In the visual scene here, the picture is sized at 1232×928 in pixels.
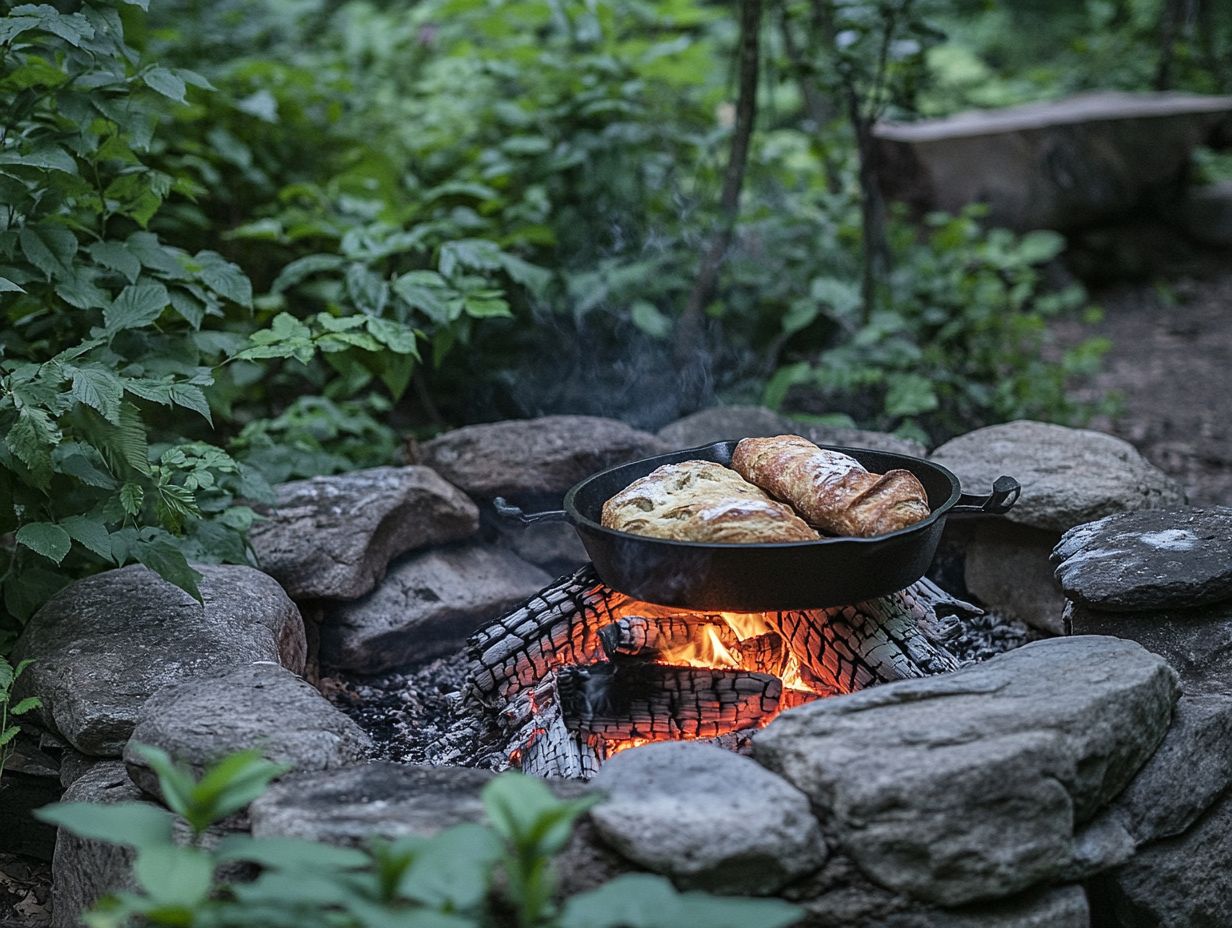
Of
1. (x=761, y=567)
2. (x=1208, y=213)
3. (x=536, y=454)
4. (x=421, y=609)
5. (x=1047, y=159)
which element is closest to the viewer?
(x=761, y=567)

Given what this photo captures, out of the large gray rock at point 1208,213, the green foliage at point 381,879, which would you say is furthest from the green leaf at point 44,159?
the large gray rock at point 1208,213

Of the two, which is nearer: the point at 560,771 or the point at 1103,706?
the point at 1103,706

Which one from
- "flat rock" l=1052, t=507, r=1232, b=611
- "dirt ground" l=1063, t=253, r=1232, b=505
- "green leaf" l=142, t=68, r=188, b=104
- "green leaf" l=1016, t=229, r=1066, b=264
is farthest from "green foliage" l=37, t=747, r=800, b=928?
"green leaf" l=1016, t=229, r=1066, b=264

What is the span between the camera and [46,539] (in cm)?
242

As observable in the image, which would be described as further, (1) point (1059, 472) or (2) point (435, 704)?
(1) point (1059, 472)

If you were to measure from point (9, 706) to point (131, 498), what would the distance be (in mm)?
580

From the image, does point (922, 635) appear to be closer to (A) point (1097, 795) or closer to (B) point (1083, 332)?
(A) point (1097, 795)

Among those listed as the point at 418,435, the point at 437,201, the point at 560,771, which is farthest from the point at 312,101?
the point at 560,771

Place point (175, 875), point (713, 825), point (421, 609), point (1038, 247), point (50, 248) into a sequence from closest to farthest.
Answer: point (175, 875) < point (713, 825) < point (50, 248) < point (421, 609) < point (1038, 247)

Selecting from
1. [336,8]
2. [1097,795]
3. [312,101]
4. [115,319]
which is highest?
[336,8]

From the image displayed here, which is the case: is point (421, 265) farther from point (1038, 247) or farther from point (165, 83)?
point (1038, 247)

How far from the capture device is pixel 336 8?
33.0 ft

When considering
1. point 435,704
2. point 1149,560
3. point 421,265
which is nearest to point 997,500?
point 1149,560

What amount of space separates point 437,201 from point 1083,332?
4.33 meters
